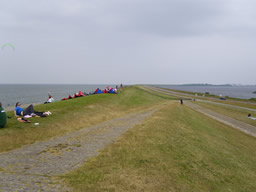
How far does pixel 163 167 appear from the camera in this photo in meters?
7.37

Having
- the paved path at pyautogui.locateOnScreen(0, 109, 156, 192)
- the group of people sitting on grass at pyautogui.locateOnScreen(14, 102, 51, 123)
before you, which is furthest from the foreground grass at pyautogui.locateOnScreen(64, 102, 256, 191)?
the group of people sitting on grass at pyautogui.locateOnScreen(14, 102, 51, 123)

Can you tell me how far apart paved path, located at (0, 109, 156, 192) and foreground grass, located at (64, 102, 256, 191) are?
69cm

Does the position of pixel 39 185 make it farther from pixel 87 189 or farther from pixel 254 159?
pixel 254 159

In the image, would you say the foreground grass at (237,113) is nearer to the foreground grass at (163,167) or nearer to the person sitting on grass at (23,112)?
the foreground grass at (163,167)

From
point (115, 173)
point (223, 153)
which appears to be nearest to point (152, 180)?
point (115, 173)

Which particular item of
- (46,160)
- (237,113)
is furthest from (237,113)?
(46,160)

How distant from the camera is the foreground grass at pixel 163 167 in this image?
5941 mm

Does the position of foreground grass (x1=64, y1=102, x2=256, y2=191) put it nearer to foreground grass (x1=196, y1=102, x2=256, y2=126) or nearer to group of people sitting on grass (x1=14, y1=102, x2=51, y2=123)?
group of people sitting on grass (x1=14, y1=102, x2=51, y2=123)

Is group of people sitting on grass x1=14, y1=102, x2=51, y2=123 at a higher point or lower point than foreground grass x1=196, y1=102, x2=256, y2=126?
higher

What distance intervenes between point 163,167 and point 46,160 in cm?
555

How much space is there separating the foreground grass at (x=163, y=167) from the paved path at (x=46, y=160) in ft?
2.25

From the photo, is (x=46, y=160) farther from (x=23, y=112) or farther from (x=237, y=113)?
(x=237, y=113)

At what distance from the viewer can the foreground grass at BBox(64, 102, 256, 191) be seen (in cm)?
594

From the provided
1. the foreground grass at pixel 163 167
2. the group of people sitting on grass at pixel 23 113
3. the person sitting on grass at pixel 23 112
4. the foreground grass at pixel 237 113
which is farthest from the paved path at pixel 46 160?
the foreground grass at pixel 237 113
